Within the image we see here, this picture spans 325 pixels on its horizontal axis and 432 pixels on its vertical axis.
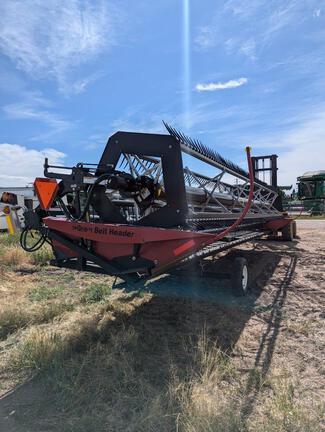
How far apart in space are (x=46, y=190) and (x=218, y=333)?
8.40 ft

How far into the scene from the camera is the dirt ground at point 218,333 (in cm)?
285

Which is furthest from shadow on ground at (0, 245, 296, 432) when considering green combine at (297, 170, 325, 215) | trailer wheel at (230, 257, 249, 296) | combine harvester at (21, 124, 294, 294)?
green combine at (297, 170, 325, 215)

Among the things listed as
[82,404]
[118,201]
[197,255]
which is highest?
[118,201]

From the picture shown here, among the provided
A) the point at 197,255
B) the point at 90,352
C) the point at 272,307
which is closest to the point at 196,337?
the point at 197,255

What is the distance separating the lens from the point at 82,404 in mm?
2850

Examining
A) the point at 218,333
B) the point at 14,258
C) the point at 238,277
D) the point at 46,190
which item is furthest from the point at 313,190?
the point at 46,190

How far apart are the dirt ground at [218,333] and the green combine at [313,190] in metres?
10.7

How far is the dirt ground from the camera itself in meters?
2.85

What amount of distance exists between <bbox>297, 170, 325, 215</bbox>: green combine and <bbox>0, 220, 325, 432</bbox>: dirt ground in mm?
10672

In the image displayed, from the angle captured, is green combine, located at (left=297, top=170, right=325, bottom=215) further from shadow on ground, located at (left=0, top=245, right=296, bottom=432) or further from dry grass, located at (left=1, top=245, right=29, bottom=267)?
dry grass, located at (left=1, top=245, right=29, bottom=267)

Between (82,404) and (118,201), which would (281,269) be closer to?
(118,201)

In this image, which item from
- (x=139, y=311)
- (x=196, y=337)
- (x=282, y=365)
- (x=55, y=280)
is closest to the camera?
(x=282, y=365)

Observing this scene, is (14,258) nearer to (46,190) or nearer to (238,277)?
(46,190)

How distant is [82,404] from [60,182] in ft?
8.14
